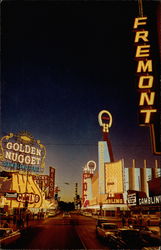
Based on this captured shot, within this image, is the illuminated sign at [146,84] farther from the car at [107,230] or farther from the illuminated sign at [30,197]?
the illuminated sign at [30,197]

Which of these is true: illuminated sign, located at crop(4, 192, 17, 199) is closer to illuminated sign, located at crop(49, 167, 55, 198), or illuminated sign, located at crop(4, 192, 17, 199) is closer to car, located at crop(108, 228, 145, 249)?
car, located at crop(108, 228, 145, 249)

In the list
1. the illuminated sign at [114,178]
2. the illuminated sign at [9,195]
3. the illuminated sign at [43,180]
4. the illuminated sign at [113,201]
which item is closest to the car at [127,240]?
the illuminated sign at [9,195]

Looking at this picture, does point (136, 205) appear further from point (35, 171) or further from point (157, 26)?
point (157, 26)

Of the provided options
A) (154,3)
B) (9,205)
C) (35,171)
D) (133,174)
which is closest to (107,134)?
(133,174)

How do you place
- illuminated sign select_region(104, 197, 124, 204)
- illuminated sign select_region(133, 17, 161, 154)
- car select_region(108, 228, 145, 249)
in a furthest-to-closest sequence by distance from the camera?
illuminated sign select_region(104, 197, 124, 204) → illuminated sign select_region(133, 17, 161, 154) → car select_region(108, 228, 145, 249)

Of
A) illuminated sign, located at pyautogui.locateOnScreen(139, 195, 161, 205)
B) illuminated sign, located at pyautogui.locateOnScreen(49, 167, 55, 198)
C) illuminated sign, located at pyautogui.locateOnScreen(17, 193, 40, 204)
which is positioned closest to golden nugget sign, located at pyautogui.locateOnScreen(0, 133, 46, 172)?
illuminated sign, located at pyautogui.locateOnScreen(17, 193, 40, 204)

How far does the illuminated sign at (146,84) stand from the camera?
50.4 ft

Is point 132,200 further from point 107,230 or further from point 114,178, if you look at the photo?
point 114,178

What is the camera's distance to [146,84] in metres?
16.3

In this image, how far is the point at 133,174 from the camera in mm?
83938

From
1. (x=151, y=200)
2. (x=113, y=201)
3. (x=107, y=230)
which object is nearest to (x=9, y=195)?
(x=151, y=200)

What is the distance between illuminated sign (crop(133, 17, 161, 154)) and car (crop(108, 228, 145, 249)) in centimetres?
491

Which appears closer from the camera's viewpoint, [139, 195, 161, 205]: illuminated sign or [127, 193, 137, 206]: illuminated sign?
[139, 195, 161, 205]: illuminated sign

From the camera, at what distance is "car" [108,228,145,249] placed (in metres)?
13.1
